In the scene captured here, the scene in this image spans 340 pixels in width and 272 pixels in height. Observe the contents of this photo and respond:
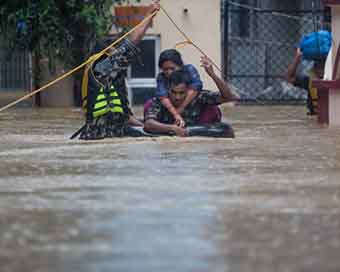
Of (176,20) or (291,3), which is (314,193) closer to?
(176,20)

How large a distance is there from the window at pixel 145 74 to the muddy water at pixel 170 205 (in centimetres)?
971

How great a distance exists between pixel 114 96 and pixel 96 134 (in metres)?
0.45

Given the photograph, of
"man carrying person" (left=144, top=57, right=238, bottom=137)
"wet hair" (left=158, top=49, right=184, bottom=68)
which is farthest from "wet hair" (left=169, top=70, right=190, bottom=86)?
"wet hair" (left=158, top=49, right=184, bottom=68)

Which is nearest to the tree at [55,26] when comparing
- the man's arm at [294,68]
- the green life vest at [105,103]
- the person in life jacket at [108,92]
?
the man's arm at [294,68]

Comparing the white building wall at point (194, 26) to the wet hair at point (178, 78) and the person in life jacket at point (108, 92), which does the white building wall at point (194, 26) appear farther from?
the wet hair at point (178, 78)

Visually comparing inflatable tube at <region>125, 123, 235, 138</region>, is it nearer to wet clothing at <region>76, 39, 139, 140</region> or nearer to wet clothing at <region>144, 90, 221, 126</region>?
A: wet clothing at <region>144, 90, 221, 126</region>

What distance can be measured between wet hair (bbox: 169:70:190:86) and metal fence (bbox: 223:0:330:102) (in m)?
10.1

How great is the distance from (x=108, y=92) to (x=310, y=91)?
18.7 ft

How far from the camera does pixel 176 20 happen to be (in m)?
22.7

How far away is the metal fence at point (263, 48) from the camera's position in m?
24.1

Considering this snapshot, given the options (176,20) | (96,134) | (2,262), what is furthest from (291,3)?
(2,262)

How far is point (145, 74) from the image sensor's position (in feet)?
75.3

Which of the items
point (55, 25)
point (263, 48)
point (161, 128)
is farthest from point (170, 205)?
point (263, 48)

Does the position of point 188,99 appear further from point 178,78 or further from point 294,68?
point 294,68
